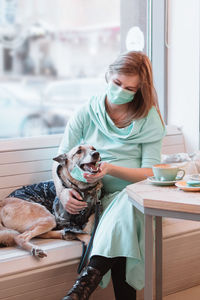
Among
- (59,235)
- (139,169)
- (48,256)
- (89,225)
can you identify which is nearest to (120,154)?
(139,169)

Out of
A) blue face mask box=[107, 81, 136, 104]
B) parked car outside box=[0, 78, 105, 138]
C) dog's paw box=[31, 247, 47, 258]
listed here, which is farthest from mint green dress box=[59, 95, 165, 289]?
parked car outside box=[0, 78, 105, 138]

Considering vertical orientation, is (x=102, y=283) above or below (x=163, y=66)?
below

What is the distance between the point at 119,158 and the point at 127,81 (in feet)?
1.15

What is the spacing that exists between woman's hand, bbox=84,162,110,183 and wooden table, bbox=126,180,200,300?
0.66 feet

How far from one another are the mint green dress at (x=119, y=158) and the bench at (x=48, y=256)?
187 millimetres

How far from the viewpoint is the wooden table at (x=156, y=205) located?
148 centimetres

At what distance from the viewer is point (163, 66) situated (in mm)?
2996

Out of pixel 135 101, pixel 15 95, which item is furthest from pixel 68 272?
pixel 15 95

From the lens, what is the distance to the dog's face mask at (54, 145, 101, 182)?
1.89m

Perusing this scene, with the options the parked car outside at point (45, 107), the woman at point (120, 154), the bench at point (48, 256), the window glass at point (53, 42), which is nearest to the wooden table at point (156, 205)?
the woman at point (120, 154)

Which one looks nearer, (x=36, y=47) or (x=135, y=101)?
(x=135, y=101)

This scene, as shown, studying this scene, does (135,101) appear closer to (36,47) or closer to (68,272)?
(68,272)

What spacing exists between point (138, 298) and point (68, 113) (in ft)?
18.3

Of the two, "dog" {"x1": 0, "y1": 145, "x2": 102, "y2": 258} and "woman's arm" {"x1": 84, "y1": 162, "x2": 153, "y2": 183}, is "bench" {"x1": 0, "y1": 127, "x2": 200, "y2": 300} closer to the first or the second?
"dog" {"x1": 0, "y1": 145, "x2": 102, "y2": 258}
